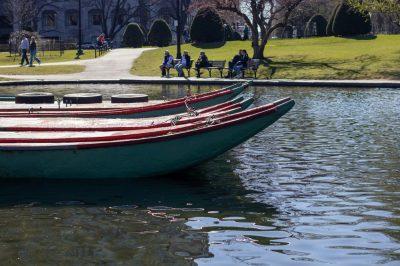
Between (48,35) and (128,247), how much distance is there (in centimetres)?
9189

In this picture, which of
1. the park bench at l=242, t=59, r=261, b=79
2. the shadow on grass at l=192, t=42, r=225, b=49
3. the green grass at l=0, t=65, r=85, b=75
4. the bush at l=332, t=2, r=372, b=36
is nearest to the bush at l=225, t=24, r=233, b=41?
the shadow on grass at l=192, t=42, r=225, b=49

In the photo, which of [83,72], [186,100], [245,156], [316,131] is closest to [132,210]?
[245,156]

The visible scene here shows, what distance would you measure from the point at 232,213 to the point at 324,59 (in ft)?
107

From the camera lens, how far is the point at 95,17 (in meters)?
97.4

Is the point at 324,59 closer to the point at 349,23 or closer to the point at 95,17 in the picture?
the point at 349,23

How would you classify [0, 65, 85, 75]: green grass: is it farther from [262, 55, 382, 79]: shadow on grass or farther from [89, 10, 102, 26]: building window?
[89, 10, 102, 26]: building window

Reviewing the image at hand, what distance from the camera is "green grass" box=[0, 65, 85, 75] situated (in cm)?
4350

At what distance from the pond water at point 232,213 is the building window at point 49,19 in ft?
281

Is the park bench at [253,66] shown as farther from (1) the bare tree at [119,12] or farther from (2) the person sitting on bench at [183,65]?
(1) the bare tree at [119,12]

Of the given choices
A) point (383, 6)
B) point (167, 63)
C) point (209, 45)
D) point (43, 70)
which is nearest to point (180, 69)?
point (167, 63)

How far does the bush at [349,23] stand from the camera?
175ft

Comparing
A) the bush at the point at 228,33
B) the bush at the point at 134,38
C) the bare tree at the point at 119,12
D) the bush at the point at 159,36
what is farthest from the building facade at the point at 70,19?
the bush at the point at 228,33

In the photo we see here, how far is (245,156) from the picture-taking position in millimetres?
15633

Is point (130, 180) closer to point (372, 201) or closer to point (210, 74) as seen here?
point (372, 201)
